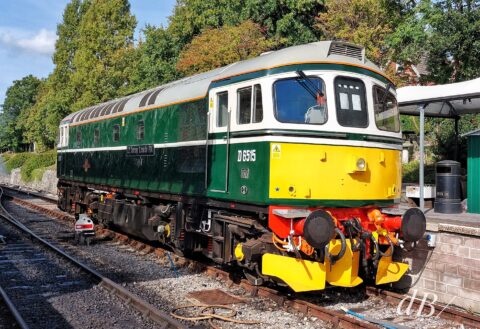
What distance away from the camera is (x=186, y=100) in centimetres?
1016

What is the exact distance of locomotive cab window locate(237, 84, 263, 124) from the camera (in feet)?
25.7

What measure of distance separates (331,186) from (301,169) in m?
0.57

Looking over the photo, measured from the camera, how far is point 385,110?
28.0ft

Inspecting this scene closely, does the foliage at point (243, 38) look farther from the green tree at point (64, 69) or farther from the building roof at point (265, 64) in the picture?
the building roof at point (265, 64)

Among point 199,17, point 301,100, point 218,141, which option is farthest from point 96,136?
point 199,17

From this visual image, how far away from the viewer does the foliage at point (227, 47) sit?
25.0 metres

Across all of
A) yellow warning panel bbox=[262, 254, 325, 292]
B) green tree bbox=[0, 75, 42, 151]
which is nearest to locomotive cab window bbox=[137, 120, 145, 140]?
yellow warning panel bbox=[262, 254, 325, 292]

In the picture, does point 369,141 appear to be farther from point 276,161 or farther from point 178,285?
point 178,285

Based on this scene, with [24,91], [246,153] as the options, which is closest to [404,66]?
[246,153]

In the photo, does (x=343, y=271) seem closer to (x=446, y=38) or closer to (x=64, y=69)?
(x=446, y=38)

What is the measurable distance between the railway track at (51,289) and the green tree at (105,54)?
24117 millimetres

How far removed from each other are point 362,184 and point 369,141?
0.69m

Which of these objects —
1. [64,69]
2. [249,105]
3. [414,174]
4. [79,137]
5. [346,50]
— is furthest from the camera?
[64,69]

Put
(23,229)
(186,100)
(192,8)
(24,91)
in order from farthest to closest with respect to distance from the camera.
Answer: (24,91) < (192,8) < (23,229) < (186,100)
